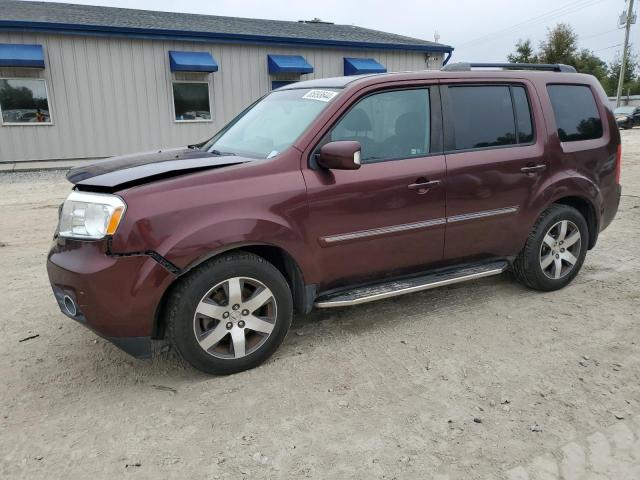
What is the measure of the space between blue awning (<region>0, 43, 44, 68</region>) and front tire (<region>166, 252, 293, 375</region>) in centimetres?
1283

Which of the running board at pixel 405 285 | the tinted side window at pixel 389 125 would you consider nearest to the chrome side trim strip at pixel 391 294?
the running board at pixel 405 285

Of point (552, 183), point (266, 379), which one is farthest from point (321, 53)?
point (266, 379)

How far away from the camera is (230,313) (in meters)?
3.19

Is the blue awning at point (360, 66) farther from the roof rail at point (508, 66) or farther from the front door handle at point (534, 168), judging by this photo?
the front door handle at point (534, 168)

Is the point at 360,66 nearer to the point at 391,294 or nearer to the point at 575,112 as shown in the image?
the point at 575,112

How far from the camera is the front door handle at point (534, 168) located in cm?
421

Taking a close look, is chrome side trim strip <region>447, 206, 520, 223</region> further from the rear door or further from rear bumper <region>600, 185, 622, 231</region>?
rear bumper <region>600, 185, 622, 231</region>

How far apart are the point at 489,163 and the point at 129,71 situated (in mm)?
13306

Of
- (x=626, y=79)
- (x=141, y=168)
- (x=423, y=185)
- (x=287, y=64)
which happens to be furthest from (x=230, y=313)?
(x=626, y=79)

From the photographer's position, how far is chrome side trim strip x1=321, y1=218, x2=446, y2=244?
11.5 ft

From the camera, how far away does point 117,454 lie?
101 inches

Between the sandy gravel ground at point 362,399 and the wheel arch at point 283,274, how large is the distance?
353mm

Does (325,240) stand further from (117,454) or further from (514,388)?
(117,454)

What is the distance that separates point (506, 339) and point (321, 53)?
1526 centimetres
